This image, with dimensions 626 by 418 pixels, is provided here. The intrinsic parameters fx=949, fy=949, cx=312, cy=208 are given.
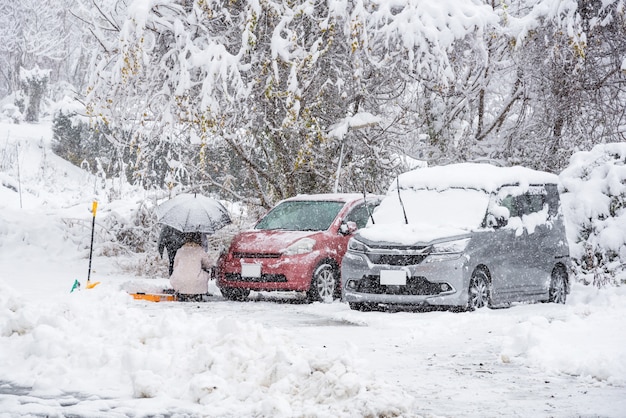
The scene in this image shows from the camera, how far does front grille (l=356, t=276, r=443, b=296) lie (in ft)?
38.9

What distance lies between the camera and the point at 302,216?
14.9 meters

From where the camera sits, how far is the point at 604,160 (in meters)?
16.2

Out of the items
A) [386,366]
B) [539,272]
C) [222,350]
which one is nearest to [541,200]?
[539,272]

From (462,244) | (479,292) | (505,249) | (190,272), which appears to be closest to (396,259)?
(462,244)

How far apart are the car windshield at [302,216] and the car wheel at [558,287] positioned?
3384mm

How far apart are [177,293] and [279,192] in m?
5.27

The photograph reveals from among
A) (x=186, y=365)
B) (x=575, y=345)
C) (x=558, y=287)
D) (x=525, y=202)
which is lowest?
(x=186, y=365)

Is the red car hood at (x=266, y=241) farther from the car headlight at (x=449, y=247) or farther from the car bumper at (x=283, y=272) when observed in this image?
the car headlight at (x=449, y=247)

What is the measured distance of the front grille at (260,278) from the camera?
44.7 feet

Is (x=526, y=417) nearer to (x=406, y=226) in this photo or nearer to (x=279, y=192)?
(x=406, y=226)

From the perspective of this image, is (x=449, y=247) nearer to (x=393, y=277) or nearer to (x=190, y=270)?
(x=393, y=277)

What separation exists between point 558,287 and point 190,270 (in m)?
5.47

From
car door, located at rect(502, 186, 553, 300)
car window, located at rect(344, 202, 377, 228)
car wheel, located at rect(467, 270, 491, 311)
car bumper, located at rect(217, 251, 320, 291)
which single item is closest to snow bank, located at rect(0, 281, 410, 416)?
car wheel, located at rect(467, 270, 491, 311)

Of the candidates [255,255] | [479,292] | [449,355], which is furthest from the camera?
[255,255]
